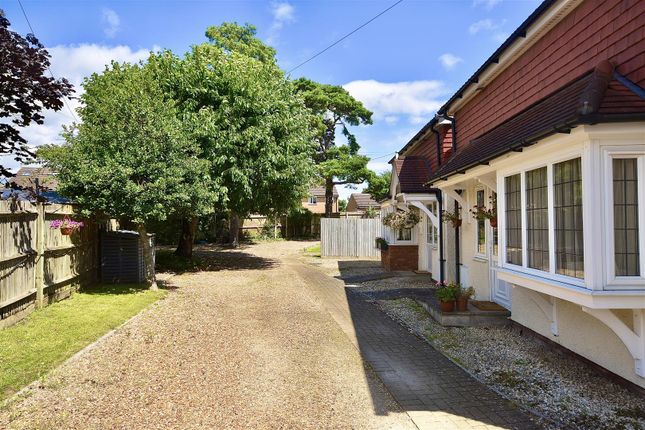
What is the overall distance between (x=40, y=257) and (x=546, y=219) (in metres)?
9.16

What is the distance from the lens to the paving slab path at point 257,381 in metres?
4.16

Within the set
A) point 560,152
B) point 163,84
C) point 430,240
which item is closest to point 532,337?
point 560,152

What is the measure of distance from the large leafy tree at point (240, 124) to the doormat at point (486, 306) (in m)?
9.01

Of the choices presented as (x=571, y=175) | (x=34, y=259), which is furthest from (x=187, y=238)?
(x=571, y=175)

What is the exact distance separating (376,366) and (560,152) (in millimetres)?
3618

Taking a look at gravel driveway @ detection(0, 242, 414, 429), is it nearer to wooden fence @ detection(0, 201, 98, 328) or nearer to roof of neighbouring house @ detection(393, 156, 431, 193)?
wooden fence @ detection(0, 201, 98, 328)

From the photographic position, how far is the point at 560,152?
4910 millimetres

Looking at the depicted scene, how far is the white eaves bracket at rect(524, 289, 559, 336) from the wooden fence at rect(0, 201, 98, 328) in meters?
8.51

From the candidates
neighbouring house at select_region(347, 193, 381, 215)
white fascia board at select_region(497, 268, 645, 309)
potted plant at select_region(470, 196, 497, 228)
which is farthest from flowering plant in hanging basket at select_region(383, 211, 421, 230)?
neighbouring house at select_region(347, 193, 381, 215)

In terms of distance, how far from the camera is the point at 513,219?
21.3 ft

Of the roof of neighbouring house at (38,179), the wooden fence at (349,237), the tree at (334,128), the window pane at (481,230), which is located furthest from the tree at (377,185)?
the window pane at (481,230)

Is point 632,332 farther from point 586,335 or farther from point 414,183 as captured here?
point 414,183

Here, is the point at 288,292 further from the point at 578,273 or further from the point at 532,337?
the point at 578,273

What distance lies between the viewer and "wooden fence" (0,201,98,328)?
7.26 m
